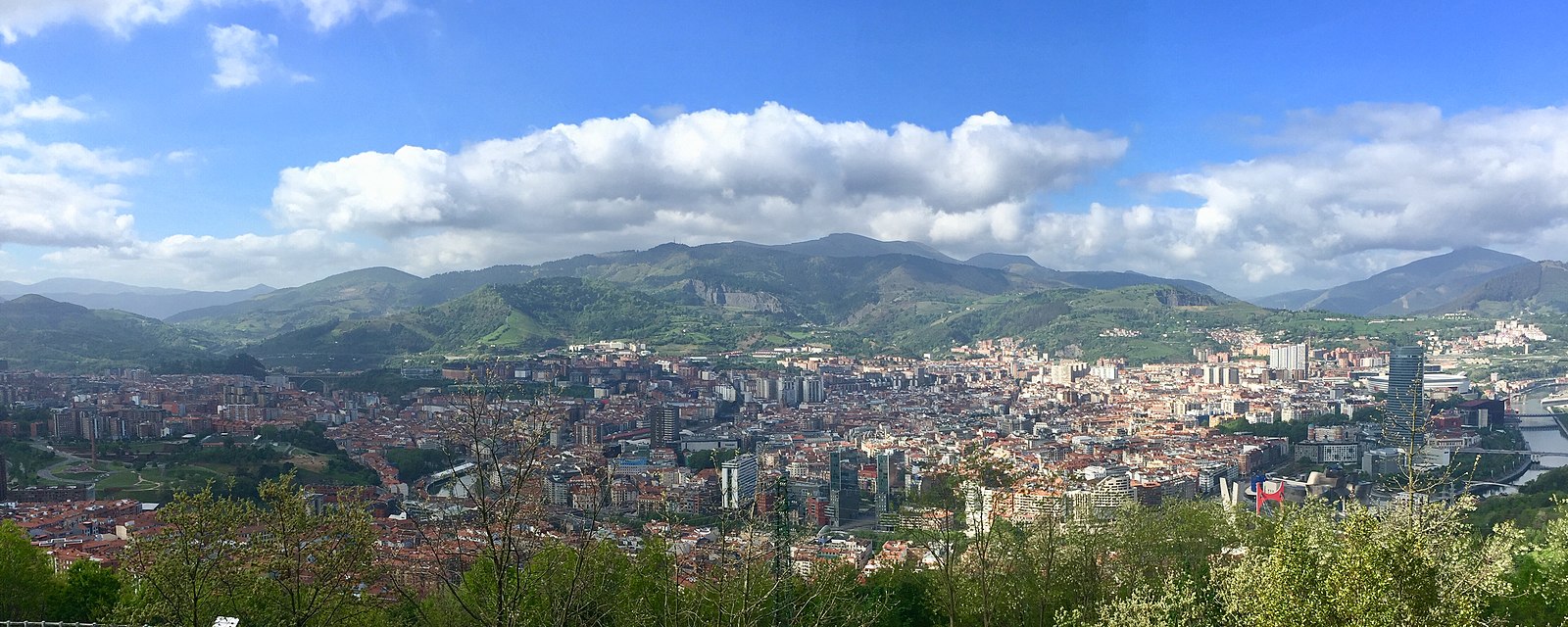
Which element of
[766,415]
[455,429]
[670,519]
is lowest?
[766,415]

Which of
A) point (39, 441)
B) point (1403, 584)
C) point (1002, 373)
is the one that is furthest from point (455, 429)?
point (1002, 373)

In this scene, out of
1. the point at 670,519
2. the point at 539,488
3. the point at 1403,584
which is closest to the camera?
the point at 1403,584

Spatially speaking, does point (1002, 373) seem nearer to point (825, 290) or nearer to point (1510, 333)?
point (1510, 333)

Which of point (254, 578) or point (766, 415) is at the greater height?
point (254, 578)

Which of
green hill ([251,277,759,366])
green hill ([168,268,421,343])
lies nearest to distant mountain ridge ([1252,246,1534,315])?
green hill ([251,277,759,366])

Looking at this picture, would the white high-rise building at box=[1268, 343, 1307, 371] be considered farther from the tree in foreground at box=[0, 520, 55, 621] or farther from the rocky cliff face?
the tree in foreground at box=[0, 520, 55, 621]

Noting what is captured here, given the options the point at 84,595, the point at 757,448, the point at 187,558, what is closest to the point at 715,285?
the point at 757,448

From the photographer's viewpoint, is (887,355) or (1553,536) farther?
(887,355)
